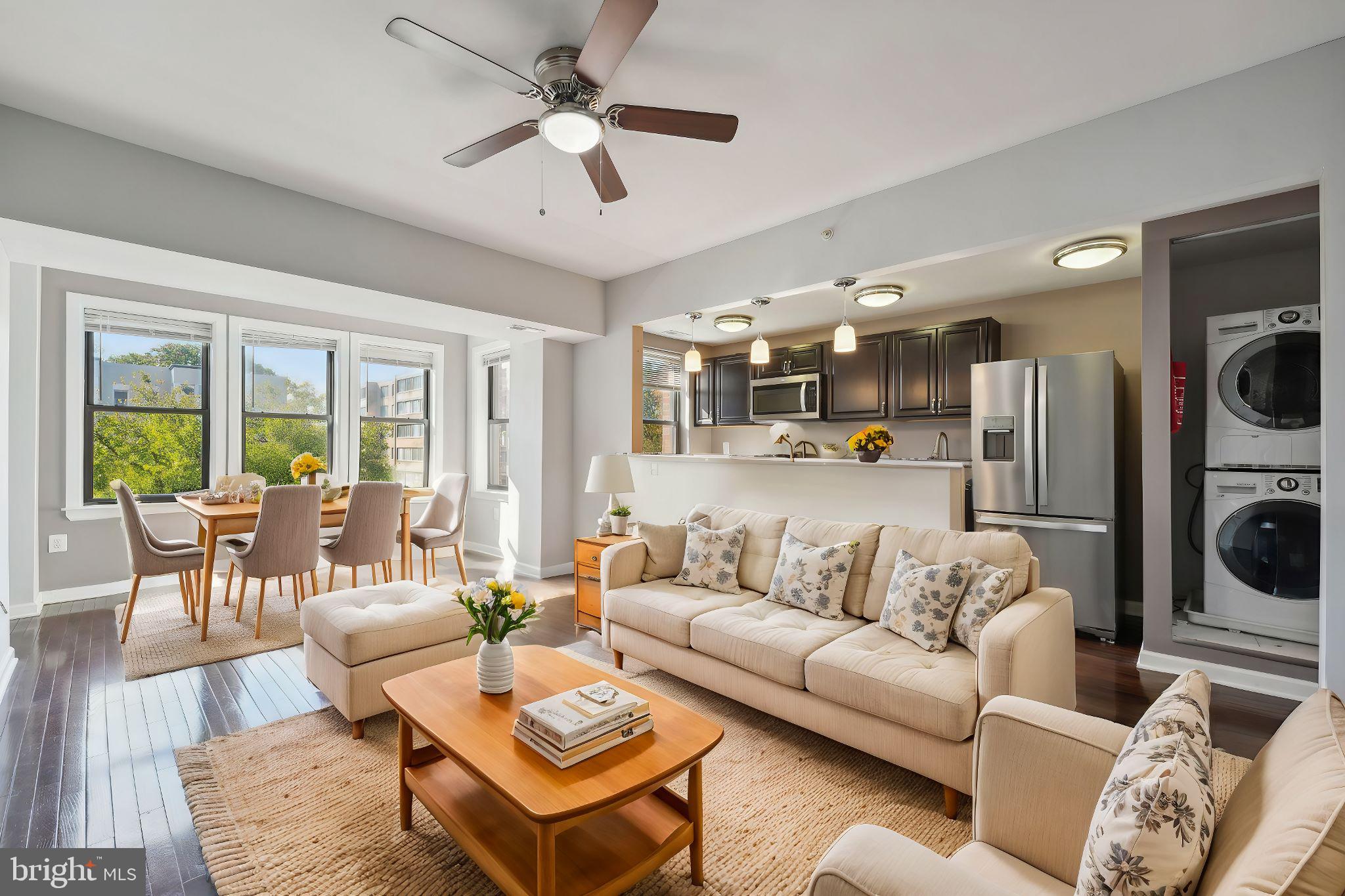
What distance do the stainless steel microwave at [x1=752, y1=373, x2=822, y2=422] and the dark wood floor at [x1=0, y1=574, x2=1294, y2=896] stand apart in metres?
3.02

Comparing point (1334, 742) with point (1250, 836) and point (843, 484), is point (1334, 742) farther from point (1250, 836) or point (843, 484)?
point (843, 484)

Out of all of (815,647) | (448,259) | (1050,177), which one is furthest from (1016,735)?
(448,259)

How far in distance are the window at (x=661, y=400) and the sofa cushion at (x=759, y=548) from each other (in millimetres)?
3356

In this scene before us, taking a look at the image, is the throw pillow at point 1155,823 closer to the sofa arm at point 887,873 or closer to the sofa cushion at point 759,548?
the sofa arm at point 887,873

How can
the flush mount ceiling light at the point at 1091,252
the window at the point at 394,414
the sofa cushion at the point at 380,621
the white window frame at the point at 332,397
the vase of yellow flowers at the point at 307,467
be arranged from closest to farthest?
1. the sofa cushion at the point at 380,621
2. the flush mount ceiling light at the point at 1091,252
3. the vase of yellow flowers at the point at 307,467
4. the white window frame at the point at 332,397
5. the window at the point at 394,414

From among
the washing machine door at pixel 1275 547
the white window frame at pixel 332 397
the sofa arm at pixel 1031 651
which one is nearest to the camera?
the sofa arm at pixel 1031 651

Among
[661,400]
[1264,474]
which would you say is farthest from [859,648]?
[661,400]

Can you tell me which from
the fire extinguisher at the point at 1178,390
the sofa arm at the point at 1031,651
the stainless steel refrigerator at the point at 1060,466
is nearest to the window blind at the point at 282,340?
the stainless steel refrigerator at the point at 1060,466

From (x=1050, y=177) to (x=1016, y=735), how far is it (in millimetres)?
2810

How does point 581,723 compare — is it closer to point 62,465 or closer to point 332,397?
point 62,465

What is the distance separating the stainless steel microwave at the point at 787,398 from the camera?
5988 millimetres

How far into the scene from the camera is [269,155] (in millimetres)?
3137

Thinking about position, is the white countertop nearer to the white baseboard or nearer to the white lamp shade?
the white lamp shade

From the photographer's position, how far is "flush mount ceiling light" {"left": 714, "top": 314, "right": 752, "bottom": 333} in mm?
5500
